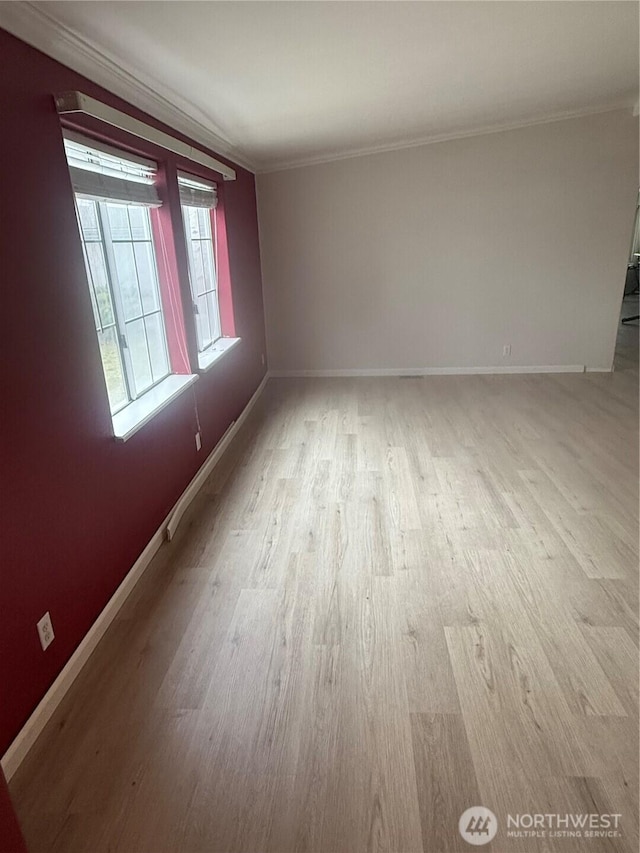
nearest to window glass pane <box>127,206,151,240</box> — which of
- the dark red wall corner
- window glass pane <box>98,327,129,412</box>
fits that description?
window glass pane <box>98,327,129,412</box>

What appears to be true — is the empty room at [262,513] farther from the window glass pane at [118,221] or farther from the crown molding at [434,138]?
the crown molding at [434,138]

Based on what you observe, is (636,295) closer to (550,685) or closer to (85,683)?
(550,685)

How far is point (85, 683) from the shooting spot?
1.84 meters

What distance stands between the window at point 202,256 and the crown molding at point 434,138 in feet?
5.41

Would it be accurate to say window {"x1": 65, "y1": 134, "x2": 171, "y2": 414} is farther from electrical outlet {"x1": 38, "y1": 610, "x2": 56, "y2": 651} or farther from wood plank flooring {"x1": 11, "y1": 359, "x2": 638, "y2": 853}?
electrical outlet {"x1": 38, "y1": 610, "x2": 56, "y2": 651}

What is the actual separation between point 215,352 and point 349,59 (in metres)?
2.04

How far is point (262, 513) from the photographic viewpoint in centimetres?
294

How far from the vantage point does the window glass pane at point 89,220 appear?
216 cm

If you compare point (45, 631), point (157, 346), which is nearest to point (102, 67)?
point (157, 346)

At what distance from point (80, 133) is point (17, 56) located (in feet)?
1.26

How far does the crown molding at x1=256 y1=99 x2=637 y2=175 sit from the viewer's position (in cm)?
463

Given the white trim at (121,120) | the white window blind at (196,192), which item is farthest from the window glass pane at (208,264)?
the white trim at (121,120)

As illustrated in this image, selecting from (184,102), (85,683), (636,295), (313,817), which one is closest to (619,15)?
(184,102)

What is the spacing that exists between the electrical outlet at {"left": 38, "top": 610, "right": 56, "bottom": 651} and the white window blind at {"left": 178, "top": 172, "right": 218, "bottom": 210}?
2.35 metres
